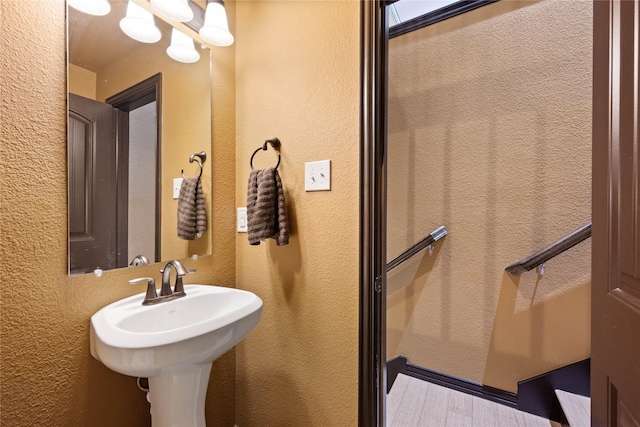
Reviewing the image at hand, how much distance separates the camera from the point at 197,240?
49.5 inches

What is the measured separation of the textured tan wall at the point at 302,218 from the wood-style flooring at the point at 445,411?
0.73m

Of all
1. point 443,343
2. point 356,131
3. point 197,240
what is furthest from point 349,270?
point 443,343

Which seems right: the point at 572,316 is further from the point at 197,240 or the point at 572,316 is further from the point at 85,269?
the point at 85,269

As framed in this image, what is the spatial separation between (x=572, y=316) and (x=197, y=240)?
2006 millimetres

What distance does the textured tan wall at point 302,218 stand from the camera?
1.12m

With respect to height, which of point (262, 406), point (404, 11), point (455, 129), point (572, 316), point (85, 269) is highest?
point (404, 11)

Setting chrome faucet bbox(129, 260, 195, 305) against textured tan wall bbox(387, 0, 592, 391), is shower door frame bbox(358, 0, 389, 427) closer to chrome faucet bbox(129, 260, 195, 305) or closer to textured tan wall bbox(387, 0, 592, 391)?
chrome faucet bbox(129, 260, 195, 305)

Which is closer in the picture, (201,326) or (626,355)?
(626,355)

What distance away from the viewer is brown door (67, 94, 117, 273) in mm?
900

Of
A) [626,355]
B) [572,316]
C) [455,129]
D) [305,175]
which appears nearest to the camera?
[626,355]

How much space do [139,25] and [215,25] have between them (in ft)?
0.90

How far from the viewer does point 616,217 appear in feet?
1.85

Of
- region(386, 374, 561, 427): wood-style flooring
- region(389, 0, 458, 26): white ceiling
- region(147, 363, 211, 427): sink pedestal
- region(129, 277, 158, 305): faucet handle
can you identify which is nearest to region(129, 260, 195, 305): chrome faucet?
region(129, 277, 158, 305): faucet handle

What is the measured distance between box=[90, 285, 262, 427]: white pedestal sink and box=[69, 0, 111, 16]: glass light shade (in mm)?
961
